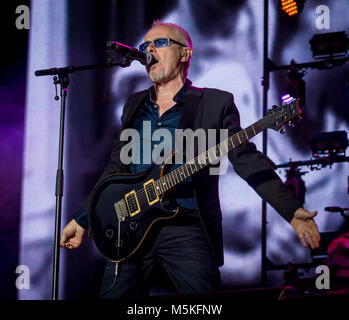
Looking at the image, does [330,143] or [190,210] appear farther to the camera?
[330,143]

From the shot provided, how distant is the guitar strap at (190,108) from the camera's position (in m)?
2.46

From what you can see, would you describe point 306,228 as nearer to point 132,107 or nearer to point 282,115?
point 282,115

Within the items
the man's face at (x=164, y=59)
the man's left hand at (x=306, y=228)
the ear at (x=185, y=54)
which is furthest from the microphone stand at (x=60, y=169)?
the man's left hand at (x=306, y=228)

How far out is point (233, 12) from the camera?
13.5ft

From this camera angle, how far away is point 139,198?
2.43 meters

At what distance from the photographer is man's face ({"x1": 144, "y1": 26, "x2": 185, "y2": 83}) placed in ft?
9.03

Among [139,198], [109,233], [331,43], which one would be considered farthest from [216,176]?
[331,43]

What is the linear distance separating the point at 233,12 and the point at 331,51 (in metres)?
0.98

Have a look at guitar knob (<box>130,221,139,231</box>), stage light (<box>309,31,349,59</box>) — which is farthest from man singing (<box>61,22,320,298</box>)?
stage light (<box>309,31,349,59</box>)

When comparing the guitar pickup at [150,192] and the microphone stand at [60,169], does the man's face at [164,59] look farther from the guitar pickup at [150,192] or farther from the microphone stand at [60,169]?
the guitar pickup at [150,192]

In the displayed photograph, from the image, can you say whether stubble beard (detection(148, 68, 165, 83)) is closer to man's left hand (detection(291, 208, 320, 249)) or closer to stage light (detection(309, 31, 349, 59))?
man's left hand (detection(291, 208, 320, 249))

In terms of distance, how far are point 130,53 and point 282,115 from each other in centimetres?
90

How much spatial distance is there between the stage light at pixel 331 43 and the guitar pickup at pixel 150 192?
245cm
